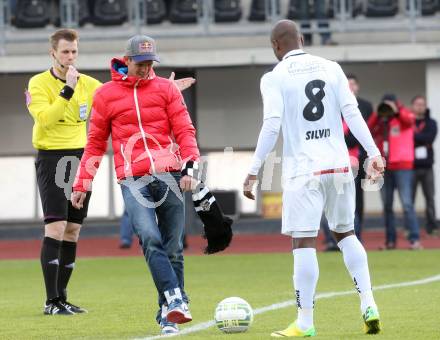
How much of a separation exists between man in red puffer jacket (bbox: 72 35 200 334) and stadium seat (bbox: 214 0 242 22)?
1598cm

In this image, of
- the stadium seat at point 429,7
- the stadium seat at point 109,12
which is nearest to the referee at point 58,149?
the stadium seat at point 109,12

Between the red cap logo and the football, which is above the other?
the red cap logo

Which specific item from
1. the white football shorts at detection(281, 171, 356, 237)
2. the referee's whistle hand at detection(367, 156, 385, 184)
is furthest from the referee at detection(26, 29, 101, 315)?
the referee's whistle hand at detection(367, 156, 385, 184)

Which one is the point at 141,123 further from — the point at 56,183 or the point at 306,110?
the point at 56,183

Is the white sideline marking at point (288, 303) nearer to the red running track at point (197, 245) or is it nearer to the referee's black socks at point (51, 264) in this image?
the referee's black socks at point (51, 264)

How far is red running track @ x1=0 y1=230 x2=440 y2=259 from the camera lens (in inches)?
773

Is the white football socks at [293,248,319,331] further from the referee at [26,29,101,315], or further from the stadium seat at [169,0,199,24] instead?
the stadium seat at [169,0,199,24]

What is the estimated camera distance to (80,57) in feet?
74.0

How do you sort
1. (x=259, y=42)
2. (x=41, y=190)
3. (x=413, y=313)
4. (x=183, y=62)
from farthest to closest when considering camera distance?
(x=259, y=42) → (x=183, y=62) → (x=41, y=190) → (x=413, y=313)

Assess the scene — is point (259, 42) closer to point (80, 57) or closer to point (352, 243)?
point (80, 57)

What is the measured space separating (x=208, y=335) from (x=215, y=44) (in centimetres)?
1711

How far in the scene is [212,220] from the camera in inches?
352

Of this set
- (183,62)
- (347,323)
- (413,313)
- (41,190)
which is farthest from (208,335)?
(183,62)

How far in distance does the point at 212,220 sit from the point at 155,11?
16747 mm
